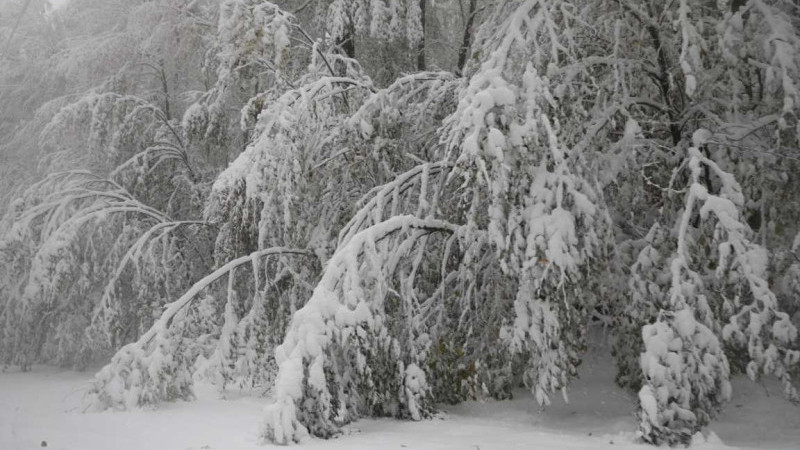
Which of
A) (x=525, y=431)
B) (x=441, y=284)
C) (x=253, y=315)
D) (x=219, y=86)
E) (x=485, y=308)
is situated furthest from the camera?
(x=219, y=86)

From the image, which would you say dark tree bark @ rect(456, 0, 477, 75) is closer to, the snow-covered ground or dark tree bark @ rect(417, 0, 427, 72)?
dark tree bark @ rect(417, 0, 427, 72)

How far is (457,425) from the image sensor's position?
6.62m

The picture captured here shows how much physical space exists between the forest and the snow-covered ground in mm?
249

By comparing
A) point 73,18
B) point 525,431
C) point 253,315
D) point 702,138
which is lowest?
point 525,431

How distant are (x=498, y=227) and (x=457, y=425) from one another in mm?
1930

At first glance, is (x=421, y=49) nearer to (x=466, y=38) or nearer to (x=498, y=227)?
(x=466, y=38)

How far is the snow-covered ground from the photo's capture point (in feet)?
18.8

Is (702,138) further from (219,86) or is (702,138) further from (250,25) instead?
(219,86)

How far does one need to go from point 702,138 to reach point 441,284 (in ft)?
8.86

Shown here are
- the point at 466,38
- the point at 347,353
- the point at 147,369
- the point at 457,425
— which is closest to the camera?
the point at 347,353

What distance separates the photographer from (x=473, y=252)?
6457mm

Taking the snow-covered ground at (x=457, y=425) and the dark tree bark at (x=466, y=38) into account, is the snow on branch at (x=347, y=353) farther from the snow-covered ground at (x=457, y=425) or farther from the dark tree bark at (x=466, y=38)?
the dark tree bark at (x=466, y=38)

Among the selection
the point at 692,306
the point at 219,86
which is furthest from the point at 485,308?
the point at 219,86

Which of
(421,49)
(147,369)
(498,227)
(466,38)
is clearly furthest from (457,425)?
(466,38)
